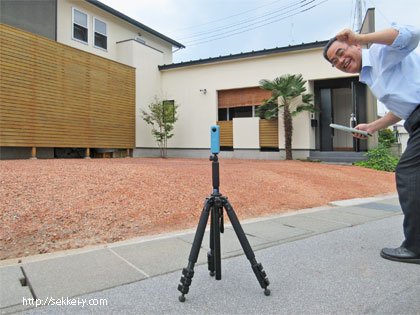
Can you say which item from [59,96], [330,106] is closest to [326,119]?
[330,106]

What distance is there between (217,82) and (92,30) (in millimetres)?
6359

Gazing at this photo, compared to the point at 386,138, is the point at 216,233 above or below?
below

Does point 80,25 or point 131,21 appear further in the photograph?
point 131,21

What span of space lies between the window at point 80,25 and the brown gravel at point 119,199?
372 inches

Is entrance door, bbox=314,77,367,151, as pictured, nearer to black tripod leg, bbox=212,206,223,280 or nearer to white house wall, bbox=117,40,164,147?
white house wall, bbox=117,40,164,147

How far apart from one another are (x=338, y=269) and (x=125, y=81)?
13.0 meters

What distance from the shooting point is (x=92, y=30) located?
1409cm

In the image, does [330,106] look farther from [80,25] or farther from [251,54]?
[80,25]

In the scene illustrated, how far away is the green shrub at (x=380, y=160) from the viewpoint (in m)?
11.4

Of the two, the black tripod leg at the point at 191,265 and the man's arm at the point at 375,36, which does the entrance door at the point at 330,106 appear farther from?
the black tripod leg at the point at 191,265

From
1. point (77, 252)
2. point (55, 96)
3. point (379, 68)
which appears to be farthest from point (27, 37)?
point (379, 68)

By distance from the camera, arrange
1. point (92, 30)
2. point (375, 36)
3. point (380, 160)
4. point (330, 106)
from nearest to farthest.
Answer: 1. point (375, 36)
2. point (380, 160)
3. point (330, 106)
4. point (92, 30)

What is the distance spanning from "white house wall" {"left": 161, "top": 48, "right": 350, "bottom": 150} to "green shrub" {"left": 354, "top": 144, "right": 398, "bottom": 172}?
2.43 m

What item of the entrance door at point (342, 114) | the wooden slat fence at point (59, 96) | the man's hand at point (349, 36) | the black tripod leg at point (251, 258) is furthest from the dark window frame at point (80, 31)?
the man's hand at point (349, 36)
